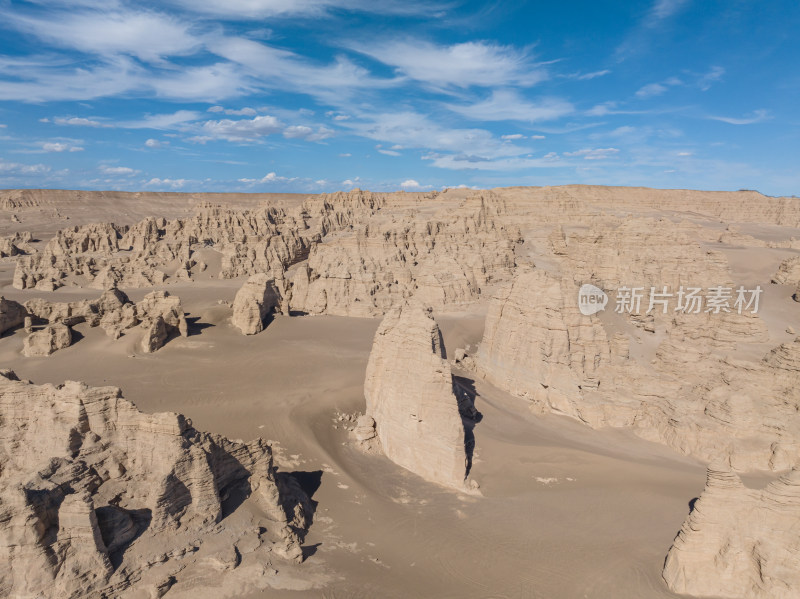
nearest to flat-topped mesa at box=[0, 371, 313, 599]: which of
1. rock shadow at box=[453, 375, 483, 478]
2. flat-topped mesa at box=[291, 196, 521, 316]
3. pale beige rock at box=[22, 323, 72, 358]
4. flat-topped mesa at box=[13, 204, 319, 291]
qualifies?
rock shadow at box=[453, 375, 483, 478]

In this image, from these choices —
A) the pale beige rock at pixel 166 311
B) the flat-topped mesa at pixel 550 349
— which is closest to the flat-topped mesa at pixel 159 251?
the pale beige rock at pixel 166 311

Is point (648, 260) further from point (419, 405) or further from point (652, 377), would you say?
point (419, 405)

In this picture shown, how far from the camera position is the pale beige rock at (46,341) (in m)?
21.0

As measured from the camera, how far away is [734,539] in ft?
28.8

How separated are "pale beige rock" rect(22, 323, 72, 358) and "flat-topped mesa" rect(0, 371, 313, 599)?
14483mm

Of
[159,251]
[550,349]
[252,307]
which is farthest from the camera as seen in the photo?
[159,251]

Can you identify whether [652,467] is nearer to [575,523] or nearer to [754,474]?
[754,474]

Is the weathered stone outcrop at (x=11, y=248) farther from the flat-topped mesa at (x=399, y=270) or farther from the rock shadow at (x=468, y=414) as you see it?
the rock shadow at (x=468, y=414)

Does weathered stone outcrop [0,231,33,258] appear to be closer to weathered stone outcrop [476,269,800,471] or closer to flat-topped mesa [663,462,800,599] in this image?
weathered stone outcrop [476,269,800,471]

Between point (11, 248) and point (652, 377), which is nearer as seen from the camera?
point (652, 377)

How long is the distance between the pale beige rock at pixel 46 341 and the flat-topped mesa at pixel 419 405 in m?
16.8

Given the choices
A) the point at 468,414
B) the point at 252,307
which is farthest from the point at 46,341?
the point at 468,414

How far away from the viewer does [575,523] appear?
432 inches

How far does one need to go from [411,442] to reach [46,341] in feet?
61.7
